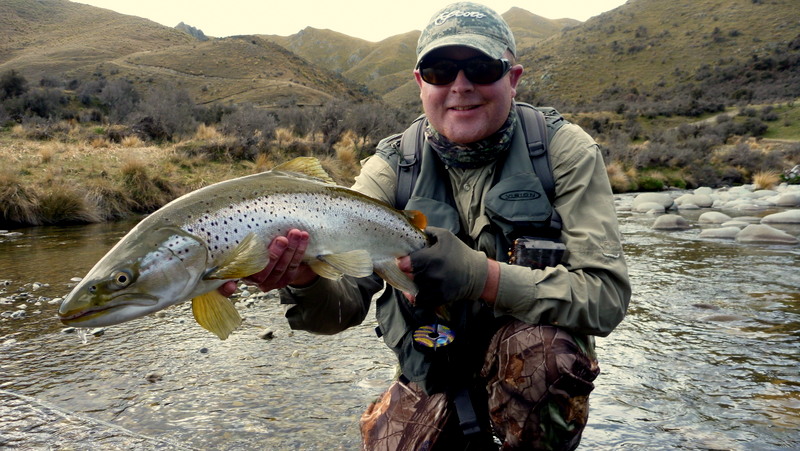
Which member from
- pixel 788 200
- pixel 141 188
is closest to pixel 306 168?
pixel 141 188

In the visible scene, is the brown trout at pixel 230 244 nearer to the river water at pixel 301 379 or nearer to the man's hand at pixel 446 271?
the man's hand at pixel 446 271

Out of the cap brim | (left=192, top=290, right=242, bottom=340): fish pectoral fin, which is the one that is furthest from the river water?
the cap brim

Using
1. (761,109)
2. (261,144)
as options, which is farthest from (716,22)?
(261,144)

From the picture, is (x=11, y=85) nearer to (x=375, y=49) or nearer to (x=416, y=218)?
(x=416, y=218)

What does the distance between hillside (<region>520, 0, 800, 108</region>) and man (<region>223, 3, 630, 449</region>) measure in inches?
1904

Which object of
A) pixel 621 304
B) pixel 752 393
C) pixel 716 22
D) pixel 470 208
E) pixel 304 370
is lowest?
pixel 304 370

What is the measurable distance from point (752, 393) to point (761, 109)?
134ft

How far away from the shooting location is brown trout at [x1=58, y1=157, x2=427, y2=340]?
1.81 meters

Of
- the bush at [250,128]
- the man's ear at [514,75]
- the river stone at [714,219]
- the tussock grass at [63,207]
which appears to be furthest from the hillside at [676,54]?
the man's ear at [514,75]

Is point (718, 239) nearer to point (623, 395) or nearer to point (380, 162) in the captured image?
point (623, 395)

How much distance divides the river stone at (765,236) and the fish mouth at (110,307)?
30.9 feet

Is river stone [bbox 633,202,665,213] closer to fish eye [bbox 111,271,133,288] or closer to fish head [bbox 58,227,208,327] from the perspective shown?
fish head [bbox 58,227,208,327]

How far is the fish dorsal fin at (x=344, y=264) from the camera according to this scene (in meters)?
2.20

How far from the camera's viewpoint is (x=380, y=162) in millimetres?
2891
